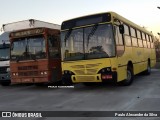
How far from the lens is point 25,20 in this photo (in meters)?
16.9

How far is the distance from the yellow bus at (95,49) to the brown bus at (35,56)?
113cm

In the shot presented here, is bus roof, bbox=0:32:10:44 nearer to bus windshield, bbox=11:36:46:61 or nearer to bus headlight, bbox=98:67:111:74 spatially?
bus windshield, bbox=11:36:46:61

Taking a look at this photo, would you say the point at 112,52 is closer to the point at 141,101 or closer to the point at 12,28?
the point at 141,101

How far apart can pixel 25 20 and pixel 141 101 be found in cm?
859

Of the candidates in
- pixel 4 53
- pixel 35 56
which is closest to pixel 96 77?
pixel 35 56

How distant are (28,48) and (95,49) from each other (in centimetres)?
353

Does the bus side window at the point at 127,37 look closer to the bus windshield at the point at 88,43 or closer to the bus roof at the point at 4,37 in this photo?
the bus windshield at the point at 88,43

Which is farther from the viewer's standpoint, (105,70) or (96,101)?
(105,70)

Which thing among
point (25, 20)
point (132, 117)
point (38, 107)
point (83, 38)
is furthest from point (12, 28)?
point (132, 117)

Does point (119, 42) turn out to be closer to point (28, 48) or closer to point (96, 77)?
point (96, 77)

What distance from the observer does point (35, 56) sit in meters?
14.8

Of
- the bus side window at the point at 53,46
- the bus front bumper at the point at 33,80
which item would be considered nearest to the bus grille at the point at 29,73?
the bus front bumper at the point at 33,80

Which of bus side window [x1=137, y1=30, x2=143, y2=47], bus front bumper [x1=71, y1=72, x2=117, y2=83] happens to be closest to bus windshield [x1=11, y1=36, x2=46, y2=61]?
bus front bumper [x1=71, y1=72, x2=117, y2=83]

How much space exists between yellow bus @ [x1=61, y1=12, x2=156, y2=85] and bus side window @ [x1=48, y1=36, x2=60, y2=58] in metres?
1.22
